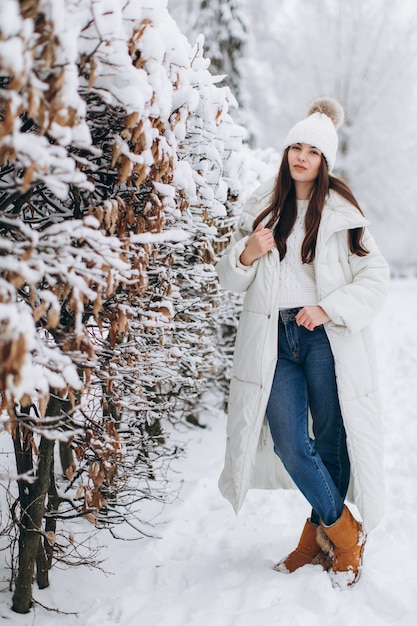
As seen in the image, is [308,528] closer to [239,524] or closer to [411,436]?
[239,524]

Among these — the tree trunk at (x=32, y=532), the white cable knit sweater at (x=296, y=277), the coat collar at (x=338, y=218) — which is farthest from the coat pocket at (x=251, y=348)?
the tree trunk at (x=32, y=532)

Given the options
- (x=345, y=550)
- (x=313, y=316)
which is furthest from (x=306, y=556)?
(x=313, y=316)

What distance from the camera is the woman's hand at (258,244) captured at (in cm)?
247

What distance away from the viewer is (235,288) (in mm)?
2635

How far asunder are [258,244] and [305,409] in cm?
78

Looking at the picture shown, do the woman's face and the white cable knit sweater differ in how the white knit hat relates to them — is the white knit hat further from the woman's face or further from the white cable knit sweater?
the white cable knit sweater

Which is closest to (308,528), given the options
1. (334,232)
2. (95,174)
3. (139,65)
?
(334,232)

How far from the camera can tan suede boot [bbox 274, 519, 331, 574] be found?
102 inches

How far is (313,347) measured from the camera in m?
2.53

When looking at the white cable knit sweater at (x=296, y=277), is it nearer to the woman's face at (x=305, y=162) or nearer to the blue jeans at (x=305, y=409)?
the blue jeans at (x=305, y=409)

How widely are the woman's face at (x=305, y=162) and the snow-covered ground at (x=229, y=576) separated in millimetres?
1796

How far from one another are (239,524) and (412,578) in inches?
39.8

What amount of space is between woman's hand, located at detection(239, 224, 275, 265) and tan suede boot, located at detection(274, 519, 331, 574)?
131cm

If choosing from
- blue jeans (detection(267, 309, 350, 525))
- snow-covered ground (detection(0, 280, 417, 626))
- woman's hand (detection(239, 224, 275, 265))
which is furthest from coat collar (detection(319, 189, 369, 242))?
snow-covered ground (detection(0, 280, 417, 626))
